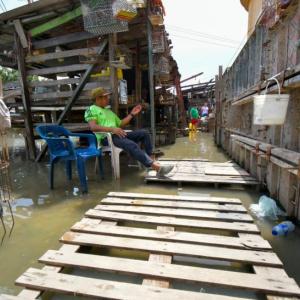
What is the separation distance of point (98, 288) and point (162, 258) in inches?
21.6

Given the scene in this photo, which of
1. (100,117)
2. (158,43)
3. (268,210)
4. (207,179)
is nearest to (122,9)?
(100,117)

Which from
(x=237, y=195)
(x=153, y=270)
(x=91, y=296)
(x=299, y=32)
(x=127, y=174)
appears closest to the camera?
(x=91, y=296)

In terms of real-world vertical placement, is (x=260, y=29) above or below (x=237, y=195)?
above

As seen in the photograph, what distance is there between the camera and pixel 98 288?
5.33 feet

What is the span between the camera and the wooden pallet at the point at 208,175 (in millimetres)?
4137

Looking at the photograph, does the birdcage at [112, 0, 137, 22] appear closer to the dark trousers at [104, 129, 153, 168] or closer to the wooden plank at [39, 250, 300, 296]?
the dark trousers at [104, 129, 153, 168]

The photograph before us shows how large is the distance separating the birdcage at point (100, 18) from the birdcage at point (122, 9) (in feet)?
0.64

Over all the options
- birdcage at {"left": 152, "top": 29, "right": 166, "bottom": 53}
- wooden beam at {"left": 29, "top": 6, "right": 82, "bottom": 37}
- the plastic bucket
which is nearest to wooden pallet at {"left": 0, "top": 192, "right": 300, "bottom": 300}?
the plastic bucket

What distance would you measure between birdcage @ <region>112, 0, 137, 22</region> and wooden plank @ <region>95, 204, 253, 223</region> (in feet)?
11.2

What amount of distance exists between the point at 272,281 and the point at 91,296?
3.84ft

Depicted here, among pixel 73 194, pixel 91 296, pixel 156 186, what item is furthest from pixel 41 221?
pixel 156 186

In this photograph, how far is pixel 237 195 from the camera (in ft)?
12.4

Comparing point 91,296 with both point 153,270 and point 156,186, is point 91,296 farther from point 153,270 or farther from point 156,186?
point 156,186

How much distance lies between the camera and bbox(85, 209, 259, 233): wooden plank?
2408 mm
